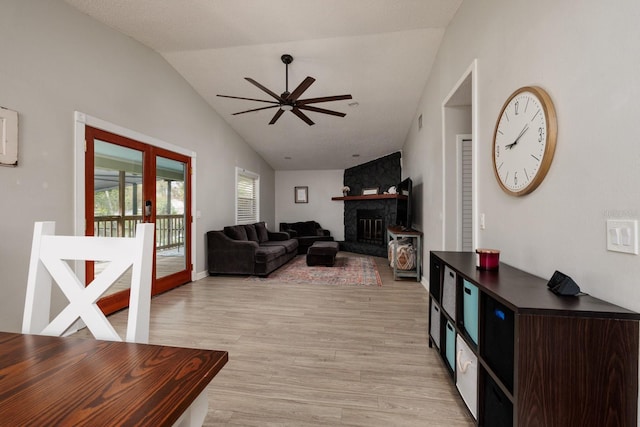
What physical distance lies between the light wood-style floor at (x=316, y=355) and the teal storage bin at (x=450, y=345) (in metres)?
0.14

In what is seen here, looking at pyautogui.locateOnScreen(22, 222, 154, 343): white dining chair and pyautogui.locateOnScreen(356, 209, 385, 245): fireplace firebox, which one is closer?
pyautogui.locateOnScreen(22, 222, 154, 343): white dining chair

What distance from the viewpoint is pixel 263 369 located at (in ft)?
6.56

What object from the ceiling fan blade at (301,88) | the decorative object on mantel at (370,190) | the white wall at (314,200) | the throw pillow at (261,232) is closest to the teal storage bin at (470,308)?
the ceiling fan blade at (301,88)

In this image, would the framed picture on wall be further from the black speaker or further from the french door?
the black speaker

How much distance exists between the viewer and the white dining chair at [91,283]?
922mm

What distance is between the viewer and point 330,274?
198 inches

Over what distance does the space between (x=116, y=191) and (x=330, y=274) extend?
3.32 meters

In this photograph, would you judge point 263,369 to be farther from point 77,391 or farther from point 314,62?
point 314,62

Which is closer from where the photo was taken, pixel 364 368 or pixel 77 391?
pixel 77 391

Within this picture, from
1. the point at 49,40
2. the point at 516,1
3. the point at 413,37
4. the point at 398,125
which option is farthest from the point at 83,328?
the point at 398,125

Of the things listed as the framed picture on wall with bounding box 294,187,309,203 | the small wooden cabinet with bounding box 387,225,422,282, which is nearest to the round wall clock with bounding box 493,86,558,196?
the small wooden cabinet with bounding box 387,225,422,282

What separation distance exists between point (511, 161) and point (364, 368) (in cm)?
168

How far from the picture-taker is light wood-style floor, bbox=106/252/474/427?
1.58 meters

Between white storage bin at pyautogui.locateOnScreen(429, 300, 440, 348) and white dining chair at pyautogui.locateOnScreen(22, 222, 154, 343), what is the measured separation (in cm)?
191
